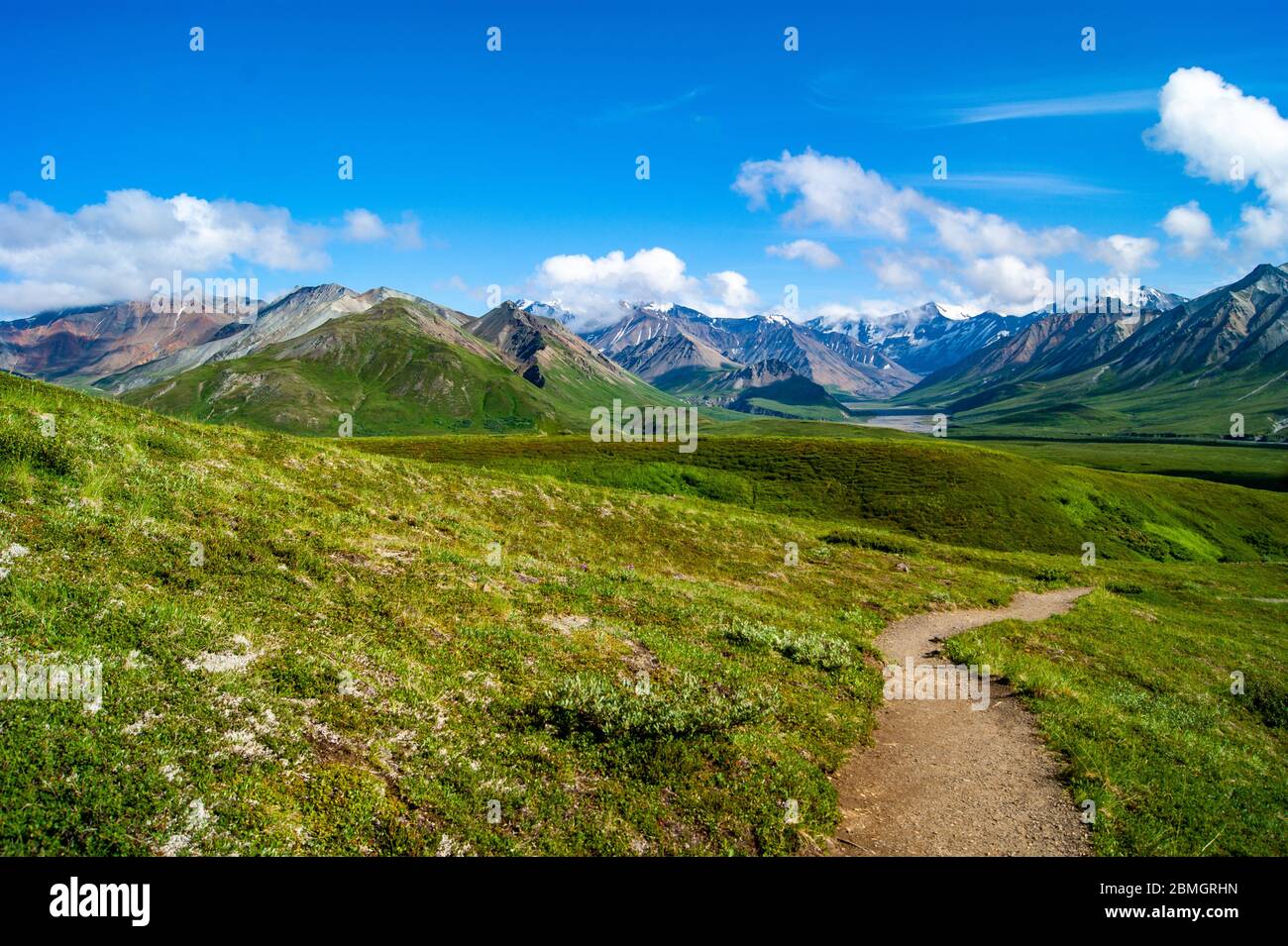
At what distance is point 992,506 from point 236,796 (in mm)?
84176

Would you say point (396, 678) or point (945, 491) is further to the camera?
point (945, 491)

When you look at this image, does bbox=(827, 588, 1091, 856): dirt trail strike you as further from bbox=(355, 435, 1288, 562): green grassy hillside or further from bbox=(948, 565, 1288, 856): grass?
bbox=(355, 435, 1288, 562): green grassy hillside

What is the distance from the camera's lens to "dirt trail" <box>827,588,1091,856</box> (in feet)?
41.3

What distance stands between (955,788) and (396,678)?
13.3m

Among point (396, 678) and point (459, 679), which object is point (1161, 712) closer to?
point (459, 679)

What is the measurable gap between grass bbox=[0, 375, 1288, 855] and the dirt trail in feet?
2.74

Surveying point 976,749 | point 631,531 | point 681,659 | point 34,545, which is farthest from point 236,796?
point 631,531

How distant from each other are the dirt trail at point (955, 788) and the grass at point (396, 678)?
83 cm

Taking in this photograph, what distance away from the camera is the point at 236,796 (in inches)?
360

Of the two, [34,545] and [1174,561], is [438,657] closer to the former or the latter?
[34,545]

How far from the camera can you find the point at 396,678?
13727 mm

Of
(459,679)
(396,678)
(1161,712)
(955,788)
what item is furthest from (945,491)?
(396,678)

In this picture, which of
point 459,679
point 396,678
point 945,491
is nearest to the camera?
point 396,678
